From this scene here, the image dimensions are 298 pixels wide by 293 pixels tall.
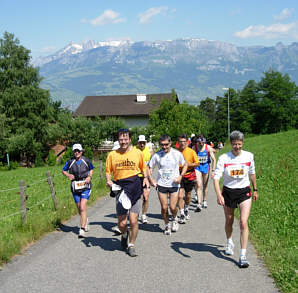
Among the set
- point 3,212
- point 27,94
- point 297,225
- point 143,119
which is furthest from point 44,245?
point 143,119

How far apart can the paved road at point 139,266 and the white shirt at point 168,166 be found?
103 cm

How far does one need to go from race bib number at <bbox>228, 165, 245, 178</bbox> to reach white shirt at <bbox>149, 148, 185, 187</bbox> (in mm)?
1946

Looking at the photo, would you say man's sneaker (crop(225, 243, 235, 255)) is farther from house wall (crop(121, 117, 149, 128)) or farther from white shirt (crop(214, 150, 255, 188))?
house wall (crop(121, 117, 149, 128))

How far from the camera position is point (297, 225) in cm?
821

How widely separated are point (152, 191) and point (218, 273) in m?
10.3

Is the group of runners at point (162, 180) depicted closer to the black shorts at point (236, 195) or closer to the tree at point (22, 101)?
the black shorts at point (236, 195)

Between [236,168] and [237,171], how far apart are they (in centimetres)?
5

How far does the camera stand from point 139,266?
240 inches

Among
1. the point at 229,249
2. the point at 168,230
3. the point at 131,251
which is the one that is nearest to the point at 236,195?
the point at 229,249

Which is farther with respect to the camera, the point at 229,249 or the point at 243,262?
the point at 229,249

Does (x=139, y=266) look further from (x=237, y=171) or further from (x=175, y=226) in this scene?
(x=175, y=226)

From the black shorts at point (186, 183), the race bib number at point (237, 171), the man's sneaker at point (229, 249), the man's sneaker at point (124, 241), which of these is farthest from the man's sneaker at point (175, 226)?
the race bib number at point (237, 171)

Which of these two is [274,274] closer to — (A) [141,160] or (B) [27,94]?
(A) [141,160]

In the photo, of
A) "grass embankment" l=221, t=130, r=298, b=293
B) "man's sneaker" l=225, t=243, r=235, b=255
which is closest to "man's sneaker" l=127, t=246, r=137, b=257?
"man's sneaker" l=225, t=243, r=235, b=255
